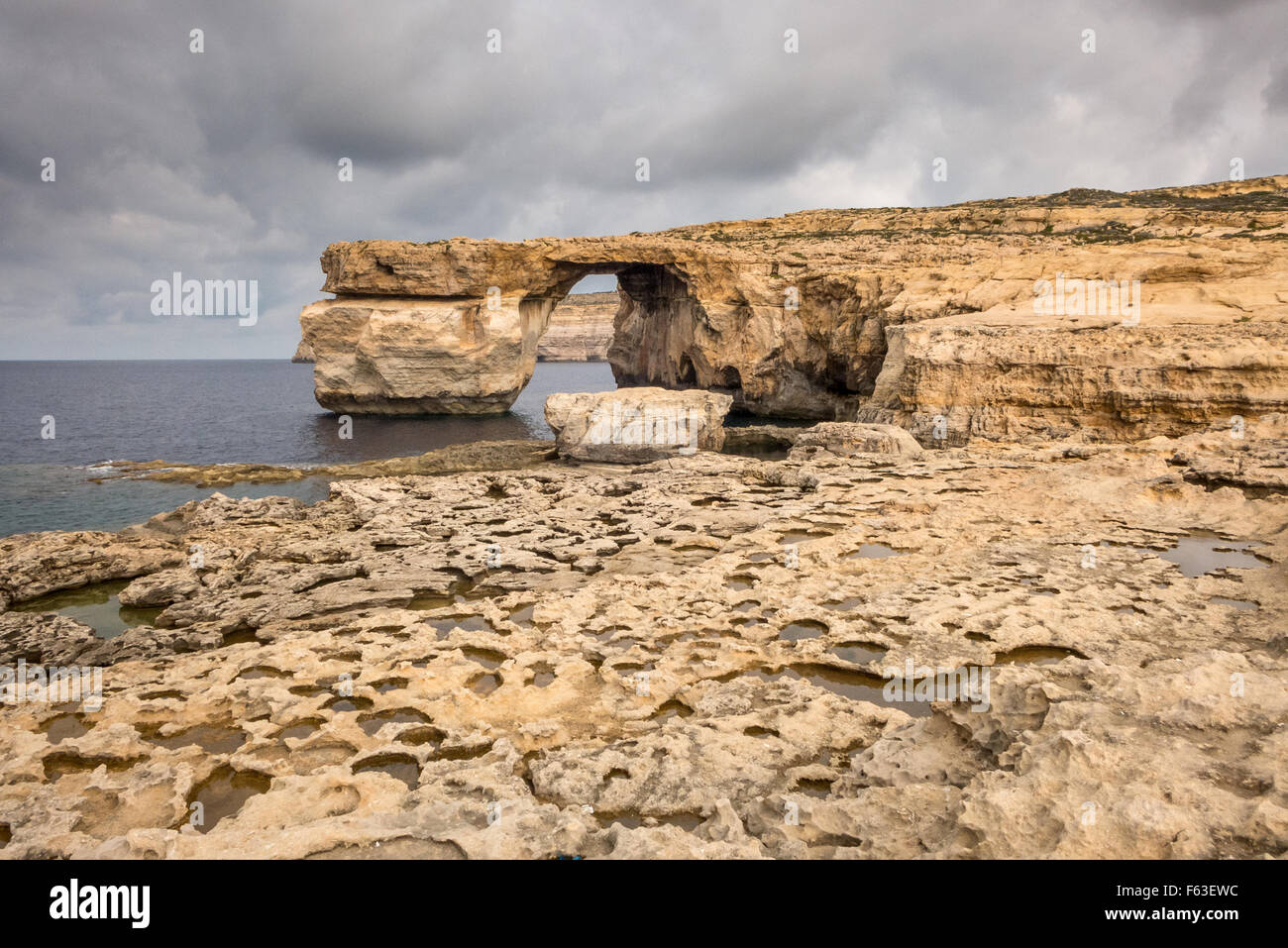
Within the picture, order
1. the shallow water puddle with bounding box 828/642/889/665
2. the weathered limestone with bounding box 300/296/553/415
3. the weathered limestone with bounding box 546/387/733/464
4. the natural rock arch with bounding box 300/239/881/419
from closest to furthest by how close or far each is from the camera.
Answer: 1. the shallow water puddle with bounding box 828/642/889/665
2. the weathered limestone with bounding box 546/387/733/464
3. the natural rock arch with bounding box 300/239/881/419
4. the weathered limestone with bounding box 300/296/553/415

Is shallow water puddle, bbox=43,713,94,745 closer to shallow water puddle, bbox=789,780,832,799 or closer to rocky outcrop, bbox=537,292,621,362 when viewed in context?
shallow water puddle, bbox=789,780,832,799

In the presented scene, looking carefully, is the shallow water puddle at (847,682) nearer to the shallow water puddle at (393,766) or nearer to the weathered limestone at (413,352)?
the shallow water puddle at (393,766)

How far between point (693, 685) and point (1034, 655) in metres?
3.27

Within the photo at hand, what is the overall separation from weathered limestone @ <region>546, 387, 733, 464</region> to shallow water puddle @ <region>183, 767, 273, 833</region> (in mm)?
16831

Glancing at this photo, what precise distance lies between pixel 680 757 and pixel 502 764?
1.34 meters

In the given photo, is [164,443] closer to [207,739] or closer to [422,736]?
[207,739]

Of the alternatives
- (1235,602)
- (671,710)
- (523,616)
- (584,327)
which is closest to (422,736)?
(671,710)

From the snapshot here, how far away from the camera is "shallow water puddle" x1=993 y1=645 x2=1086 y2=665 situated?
658 centimetres

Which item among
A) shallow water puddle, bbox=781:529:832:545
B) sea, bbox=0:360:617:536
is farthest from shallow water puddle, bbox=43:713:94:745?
sea, bbox=0:360:617:536

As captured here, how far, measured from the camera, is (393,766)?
559 centimetres
